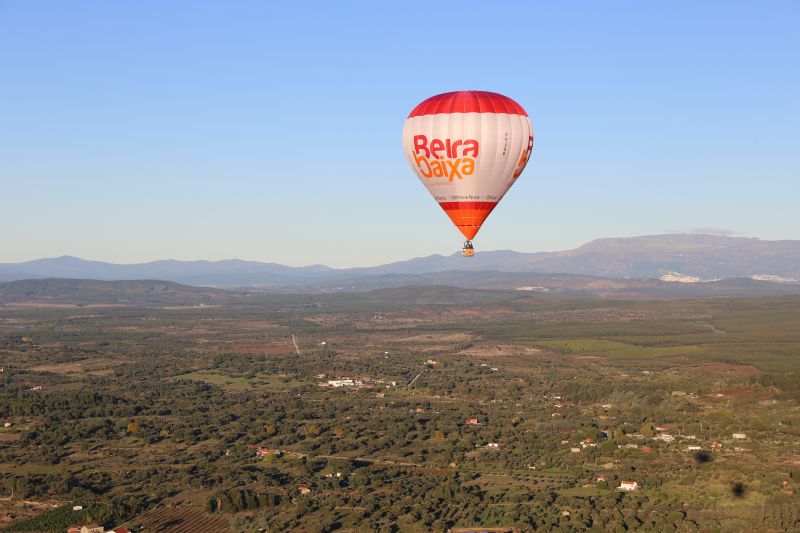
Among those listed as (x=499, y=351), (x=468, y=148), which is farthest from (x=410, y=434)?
(x=499, y=351)

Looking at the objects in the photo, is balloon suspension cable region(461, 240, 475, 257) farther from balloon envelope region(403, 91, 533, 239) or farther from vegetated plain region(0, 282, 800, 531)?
vegetated plain region(0, 282, 800, 531)

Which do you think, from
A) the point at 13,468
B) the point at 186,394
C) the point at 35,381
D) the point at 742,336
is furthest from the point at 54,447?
the point at 742,336

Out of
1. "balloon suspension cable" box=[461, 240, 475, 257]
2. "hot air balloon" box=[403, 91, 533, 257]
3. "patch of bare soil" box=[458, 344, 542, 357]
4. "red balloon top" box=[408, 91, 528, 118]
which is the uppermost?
"red balloon top" box=[408, 91, 528, 118]

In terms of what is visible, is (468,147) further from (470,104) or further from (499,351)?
(499,351)

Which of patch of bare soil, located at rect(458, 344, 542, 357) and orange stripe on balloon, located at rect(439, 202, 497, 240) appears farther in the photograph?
patch of bare soil, located at rect(458, 344, 542, 357)

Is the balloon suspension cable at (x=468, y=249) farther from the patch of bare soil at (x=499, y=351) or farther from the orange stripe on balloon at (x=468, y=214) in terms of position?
the patch of bare soil at (x=499, y=351)

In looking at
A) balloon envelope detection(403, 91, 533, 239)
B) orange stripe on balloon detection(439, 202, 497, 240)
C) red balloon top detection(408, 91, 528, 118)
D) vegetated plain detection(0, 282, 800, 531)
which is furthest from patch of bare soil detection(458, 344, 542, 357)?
red balloon top detection(408, 91, 528, 118)

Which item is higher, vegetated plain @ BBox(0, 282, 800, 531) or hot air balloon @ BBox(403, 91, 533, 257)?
hot air balloon @ BBox(403, 91, 533, 257)
